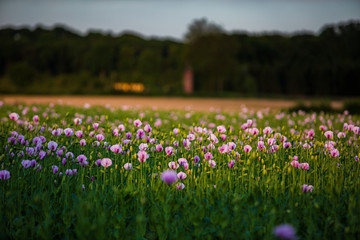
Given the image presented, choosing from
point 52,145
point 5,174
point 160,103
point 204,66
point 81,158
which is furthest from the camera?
point 204,66

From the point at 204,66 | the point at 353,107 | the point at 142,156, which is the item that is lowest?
the point at 142,156

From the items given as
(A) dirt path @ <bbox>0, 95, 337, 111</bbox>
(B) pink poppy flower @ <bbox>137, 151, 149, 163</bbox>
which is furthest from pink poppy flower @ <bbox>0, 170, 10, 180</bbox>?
(A) dirt path @ <bbox>0, 95, 337, 111</bbox>

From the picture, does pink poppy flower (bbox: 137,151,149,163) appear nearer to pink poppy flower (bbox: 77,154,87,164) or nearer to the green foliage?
pink poppy flower (bbox: 77,154,87,164)

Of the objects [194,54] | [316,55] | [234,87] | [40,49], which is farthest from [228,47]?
[40,49]

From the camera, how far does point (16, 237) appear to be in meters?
2.16

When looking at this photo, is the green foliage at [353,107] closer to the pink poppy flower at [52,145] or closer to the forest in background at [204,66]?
the pink poppy flower at [52,145]

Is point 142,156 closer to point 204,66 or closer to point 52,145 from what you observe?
point 52,145

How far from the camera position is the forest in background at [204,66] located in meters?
33.2

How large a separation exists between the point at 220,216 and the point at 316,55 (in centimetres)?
7220

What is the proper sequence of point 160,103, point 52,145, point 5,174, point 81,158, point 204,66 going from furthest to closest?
point 204,66
point 160,103
point 52,145
point 81,158
point 5,174

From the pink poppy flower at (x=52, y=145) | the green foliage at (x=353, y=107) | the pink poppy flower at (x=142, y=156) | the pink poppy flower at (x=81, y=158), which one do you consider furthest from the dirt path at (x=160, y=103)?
the pink poppy flower at (x=142, y=156)

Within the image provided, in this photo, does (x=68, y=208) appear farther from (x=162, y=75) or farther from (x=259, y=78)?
(x=162, y=75)

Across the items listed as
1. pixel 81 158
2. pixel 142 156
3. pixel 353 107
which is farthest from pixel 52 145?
pixel 353 107

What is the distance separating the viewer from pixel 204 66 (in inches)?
1325
